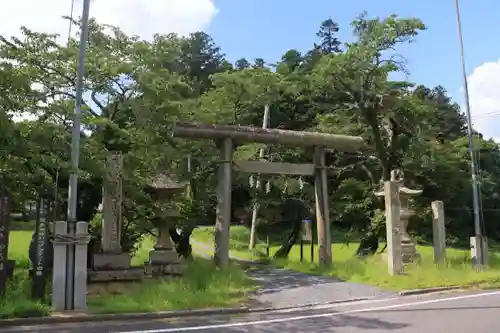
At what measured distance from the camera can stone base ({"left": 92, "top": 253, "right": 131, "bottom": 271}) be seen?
1306 centimetres

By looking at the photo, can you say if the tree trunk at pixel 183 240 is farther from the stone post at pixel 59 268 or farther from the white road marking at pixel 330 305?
the stone post at pixel 59 268

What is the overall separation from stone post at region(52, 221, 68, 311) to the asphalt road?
3.38 feet

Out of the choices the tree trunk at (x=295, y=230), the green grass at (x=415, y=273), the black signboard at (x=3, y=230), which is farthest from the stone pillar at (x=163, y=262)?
the tree trunk at (x=295, y=230)

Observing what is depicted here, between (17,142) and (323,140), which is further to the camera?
(323,140)

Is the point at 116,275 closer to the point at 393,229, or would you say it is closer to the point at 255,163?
the point at 255,163

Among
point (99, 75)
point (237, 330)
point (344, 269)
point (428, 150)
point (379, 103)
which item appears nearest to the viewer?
point (237, 330)

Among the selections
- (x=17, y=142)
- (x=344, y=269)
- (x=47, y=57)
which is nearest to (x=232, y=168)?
(x=344, y=269)

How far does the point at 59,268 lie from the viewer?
1030 centimetres

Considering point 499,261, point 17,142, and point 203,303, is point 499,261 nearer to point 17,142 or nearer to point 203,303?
point 203,303

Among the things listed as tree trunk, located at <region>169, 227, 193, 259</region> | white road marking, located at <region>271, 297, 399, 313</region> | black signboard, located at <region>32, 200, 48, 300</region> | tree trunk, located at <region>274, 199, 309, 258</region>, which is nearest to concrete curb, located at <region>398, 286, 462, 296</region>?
white road marking, located at <region>271, 297, 399, 313</region>

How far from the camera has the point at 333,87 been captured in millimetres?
22547

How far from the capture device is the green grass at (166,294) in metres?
9.89

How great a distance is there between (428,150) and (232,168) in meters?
13.2

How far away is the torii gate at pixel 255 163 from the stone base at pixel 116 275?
3.11 meters
